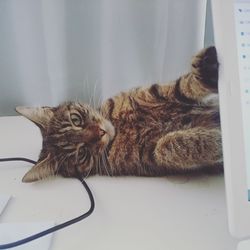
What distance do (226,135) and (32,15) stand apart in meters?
0.73

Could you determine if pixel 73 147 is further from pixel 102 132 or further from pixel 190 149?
pixel 190 149

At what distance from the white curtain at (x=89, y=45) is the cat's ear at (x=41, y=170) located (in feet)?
1.26

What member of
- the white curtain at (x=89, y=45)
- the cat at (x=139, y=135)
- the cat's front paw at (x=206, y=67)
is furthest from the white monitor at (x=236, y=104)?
the white curtain at (x=89, y=45)

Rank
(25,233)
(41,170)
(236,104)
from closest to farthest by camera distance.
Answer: (236,104), (25,233), (41,170)

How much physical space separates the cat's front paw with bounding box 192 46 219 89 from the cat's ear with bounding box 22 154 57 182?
300 millimetres

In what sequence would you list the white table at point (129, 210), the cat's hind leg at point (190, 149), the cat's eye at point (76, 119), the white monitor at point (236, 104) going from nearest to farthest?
the white monitor at point (236, 104) → the white table at point (129, 210) → the cat's hind leg at point (190, 149) → the cat's eye at point (76, 119)

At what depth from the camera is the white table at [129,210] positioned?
0.51m

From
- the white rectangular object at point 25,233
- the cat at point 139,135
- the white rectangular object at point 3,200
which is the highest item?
the cat at point 139,135

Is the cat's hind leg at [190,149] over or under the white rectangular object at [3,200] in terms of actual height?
over

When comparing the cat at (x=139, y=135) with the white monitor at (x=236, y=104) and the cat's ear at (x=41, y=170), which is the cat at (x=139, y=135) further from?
the white monitor at (x=236, y=104)

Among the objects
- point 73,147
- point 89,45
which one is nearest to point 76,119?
point 73,147

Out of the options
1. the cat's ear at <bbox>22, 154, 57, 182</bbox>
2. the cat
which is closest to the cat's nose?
the cat

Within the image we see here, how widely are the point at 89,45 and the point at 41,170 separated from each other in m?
0.47

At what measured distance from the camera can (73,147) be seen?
69 centimetres
